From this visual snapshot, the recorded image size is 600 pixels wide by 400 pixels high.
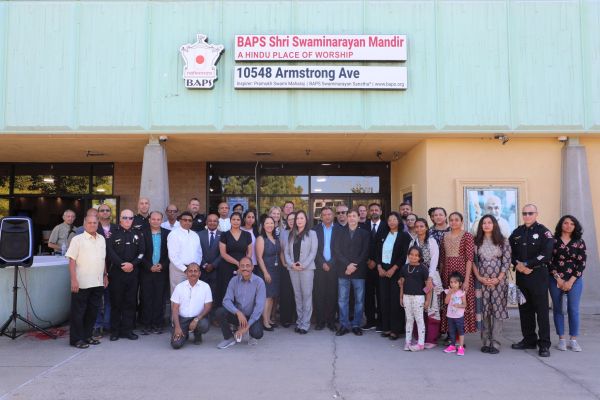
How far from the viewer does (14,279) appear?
7.13 metres

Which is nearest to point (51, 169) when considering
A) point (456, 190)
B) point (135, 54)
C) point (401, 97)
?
point (135, 54)

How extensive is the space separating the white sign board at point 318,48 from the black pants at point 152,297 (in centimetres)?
445

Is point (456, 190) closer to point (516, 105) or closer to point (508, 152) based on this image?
point (508, 152)

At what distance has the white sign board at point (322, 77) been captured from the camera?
9.12 meters

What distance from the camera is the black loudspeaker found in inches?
271

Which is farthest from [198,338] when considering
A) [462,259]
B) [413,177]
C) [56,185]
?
[56,185]

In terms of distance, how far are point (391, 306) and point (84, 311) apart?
4.47 meters

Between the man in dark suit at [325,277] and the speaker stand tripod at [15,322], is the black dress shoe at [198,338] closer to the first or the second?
the man in dark suit at [325,277]

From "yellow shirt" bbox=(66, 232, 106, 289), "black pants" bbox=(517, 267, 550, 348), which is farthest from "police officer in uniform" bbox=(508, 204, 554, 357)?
"yellow shirt" bbox=(66, 232, 106, 289)

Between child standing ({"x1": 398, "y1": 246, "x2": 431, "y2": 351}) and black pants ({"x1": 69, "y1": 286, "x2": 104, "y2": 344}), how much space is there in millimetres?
4396

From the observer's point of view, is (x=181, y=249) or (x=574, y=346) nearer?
(x=574, y=346)

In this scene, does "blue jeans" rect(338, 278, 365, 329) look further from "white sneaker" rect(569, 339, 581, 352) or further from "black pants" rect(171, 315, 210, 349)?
"white sneaker" rect(569, 339, 581, 352)

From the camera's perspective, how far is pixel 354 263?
23.9ft

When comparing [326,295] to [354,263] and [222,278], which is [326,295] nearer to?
[354,263]
